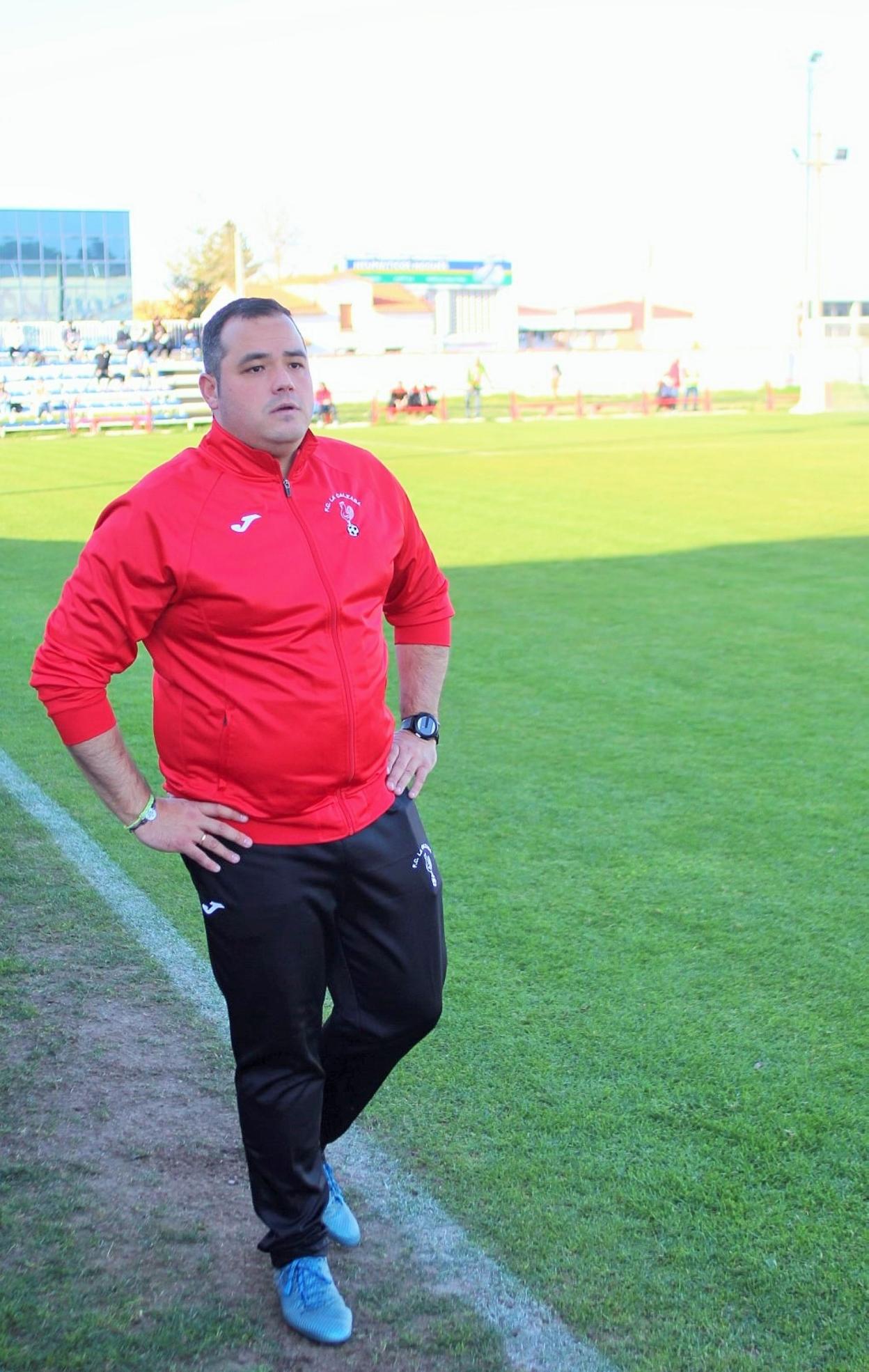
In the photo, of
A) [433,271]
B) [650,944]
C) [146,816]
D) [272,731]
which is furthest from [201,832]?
[433,271]

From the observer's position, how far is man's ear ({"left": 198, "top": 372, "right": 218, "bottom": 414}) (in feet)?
9.30

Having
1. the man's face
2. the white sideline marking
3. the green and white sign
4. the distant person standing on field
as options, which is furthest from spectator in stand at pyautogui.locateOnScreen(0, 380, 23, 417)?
the green and white sign

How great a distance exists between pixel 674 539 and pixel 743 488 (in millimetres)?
5041

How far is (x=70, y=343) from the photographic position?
165 ft

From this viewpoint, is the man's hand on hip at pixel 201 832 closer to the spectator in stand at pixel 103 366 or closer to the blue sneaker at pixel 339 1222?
the blue sneaker at pixel 339 1222

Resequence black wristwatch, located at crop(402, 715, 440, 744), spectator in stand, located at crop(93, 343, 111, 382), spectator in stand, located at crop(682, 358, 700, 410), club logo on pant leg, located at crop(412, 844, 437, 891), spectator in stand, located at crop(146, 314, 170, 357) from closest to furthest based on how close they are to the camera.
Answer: club logo on pant leg, located at crop(412, 844, 437, 891), black wristwatch, located at crop(402, 715, 440, 744), spectator in stand, located at crop(93, 343, 111, 382), spectator in stand, located at crop(682, 358, 700, 410), spectator in stand, located at crop(146, 314, 170, 357)

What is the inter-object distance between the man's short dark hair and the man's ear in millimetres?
12

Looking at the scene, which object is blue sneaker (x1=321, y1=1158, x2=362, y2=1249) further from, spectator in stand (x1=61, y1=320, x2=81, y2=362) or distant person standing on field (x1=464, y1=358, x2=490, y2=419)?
spectator in stand (x1=61, y1=320, x2=81, y2=362)

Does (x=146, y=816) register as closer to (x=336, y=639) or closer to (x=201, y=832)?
(x=201, y=832)

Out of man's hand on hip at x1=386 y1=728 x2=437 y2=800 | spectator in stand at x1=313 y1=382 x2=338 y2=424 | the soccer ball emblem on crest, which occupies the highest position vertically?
spectator in stand at x1=313 y1=382 x2=338 y2=424

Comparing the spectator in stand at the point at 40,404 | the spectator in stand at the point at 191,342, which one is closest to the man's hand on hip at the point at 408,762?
the spectator in stand at the point at 40,404

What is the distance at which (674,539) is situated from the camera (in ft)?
48.5

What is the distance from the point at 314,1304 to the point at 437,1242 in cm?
39

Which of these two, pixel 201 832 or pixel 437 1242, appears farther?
pixel 437 1242
